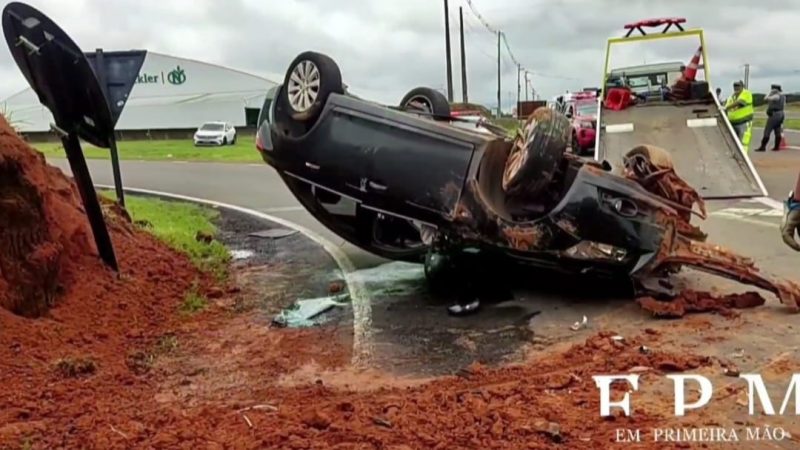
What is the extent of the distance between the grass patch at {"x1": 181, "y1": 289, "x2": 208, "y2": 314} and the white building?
52.4m

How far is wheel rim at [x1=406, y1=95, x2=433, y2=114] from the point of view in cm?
791

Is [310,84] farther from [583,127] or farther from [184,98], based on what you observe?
[184,98]

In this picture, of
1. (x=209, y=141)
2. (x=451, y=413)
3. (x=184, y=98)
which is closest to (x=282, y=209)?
(x=451, y=413)

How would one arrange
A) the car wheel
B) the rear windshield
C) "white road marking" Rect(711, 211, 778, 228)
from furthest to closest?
1. "white road marking" Rect(711, 211, 778, 228)
2. the rear windshield
3. the car wheel

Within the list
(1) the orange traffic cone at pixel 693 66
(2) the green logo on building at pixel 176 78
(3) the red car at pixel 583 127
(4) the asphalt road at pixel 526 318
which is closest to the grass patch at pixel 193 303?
(4) the asphalt road at pixel 526 318

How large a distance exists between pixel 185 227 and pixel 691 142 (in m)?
7.97

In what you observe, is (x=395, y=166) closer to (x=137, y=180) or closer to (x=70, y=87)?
(x=70, y=87)

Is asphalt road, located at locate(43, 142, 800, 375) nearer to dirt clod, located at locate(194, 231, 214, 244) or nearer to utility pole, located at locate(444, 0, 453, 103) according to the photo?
dirt clod, located at locate(194, 231, 214, 244)

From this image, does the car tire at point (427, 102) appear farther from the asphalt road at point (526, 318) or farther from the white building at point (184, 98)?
the white building at point (184, 98)

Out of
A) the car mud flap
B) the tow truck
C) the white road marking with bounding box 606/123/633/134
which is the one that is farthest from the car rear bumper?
the car mud flap

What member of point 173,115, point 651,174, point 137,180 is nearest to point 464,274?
point 651,174

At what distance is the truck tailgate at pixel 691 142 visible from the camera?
1097 cm

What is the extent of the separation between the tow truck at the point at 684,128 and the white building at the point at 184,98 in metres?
45.8

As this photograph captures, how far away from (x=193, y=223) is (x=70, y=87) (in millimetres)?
4757
